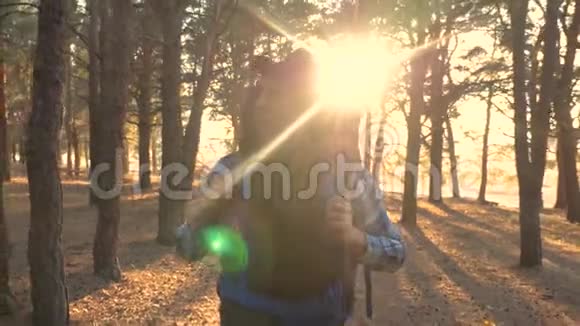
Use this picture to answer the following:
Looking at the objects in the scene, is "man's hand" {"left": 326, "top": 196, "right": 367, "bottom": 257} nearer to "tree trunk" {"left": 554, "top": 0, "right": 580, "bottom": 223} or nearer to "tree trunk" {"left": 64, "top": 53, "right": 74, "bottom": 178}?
"tree trunk" {"left": 554, "top": 0, "right": 580, "bottom": 223}

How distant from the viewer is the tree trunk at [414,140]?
1777 centimetres

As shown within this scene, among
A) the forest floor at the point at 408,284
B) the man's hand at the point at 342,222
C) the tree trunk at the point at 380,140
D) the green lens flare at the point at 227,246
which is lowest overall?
the forest floor at the point at 408,284

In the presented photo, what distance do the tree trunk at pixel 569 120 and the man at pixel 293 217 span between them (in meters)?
17.3

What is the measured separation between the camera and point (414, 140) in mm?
18000

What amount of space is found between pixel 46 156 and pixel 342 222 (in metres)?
5.44

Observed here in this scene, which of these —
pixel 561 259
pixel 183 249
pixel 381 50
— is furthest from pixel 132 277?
pixel 381 50

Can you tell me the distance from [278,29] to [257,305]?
69.1ft

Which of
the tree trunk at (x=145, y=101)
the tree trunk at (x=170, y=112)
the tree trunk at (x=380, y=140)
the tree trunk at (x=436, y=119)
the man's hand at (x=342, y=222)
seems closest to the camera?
the man's hand at (x=342, y=222)

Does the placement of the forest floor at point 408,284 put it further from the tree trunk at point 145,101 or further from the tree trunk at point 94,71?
the tree trunk at point 145,101

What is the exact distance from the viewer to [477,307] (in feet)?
31.7

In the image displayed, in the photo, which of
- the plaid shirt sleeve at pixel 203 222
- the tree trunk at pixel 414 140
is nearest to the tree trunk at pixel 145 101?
the tree trunk at pixel 414 140

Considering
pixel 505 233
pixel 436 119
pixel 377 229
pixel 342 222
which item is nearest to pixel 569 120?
pixel 505 233

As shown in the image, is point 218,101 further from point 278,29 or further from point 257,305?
point 257,305

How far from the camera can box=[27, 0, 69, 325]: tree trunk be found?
21.1 feet
